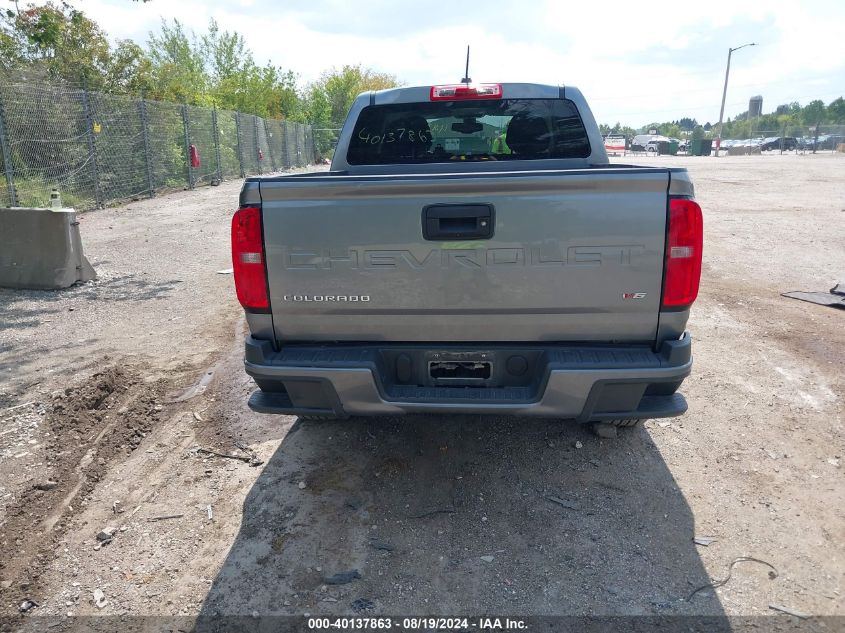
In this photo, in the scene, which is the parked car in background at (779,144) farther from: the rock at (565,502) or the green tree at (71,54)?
the rock at (565,502)

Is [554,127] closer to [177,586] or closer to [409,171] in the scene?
[409,171]

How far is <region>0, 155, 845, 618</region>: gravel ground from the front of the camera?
8.99 feet

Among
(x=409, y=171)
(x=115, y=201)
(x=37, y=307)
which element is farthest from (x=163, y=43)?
(x=409, y=171)

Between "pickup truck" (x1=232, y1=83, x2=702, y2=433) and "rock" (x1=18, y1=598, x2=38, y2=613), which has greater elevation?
"pickup truck" (x1=232, y1=83, x2=702, y2=433)

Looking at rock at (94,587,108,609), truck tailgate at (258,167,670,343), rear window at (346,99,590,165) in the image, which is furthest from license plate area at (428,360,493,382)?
rear window at (346,99,590,165)

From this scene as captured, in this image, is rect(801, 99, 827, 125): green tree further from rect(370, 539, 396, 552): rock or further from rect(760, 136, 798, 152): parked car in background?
rect(370, 539, 396, 552): rock

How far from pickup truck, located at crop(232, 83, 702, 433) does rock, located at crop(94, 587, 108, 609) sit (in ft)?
3.48

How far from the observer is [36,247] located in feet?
24.9

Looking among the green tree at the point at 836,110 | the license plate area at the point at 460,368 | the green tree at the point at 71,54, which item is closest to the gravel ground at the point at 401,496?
the license plate area at the point at 460,368

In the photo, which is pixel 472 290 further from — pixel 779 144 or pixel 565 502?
pixel 779 144

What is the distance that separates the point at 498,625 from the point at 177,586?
4.68 feet

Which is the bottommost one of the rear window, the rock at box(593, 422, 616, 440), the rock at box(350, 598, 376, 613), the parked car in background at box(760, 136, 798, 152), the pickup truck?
the rock at box(350, 598, 376, 613)

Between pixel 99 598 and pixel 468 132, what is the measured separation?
12.8ft

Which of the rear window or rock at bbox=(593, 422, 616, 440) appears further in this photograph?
the rear window
